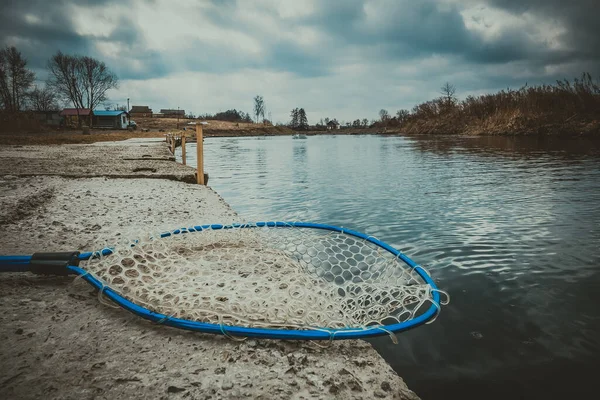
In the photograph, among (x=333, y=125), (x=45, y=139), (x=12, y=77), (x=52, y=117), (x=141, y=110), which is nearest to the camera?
(x=45, y=139)

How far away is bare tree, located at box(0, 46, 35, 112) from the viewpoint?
42.7m

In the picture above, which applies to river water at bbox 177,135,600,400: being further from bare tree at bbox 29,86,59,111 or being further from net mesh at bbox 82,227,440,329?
bare tree at bbox 29,86,59,111

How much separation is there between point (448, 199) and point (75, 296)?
7.87 meters

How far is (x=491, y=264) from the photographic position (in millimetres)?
4102

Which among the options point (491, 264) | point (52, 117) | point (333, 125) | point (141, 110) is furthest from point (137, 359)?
point (333, 125)

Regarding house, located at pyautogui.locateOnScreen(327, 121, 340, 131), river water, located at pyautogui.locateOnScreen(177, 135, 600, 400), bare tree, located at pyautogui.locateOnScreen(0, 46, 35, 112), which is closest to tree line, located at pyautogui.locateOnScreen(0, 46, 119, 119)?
bare tree, located at pyautogui.locateOnScreen(0, 46, 35, 112)

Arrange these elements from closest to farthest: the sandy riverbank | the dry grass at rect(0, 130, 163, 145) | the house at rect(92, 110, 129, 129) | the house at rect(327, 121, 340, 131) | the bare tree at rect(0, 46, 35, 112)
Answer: the sandy riverbank
the dry grass at rect(0, 130, 163, 145)
the bare tree at rect(0, 46, 35, 112)
the house at rect(92, 110, 129, 129)
the house at rect(327, 121, 340, 131)

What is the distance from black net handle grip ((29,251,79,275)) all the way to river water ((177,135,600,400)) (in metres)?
2.50

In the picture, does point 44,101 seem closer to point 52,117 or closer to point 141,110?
point 52,117

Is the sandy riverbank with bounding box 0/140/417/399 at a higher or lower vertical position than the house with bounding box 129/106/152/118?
lower

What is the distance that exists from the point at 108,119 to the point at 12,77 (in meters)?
27.8

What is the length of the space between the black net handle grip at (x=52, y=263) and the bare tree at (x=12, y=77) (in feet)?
179

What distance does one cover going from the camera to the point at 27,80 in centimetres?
4469

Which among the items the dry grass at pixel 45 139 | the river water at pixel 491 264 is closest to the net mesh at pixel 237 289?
the river water at pixel 491 264
